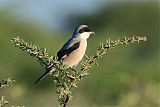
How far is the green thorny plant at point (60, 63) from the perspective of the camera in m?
3.41

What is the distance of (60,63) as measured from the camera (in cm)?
376

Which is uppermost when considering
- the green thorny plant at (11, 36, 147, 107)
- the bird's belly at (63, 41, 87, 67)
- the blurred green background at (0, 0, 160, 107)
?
the blurred green background at (0, 0, 160, 107)

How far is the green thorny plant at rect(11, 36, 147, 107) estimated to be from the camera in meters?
3.41

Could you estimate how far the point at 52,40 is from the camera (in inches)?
896

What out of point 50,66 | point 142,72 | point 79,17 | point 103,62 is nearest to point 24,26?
point 103,62

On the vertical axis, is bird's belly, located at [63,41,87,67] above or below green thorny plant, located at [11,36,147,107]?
above

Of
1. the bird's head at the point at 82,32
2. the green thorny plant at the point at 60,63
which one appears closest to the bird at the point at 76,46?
the bird's head at the point at 82,32

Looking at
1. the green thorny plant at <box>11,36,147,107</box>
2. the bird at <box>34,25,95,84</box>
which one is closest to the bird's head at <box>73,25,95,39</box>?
the bird at <box>34,25,95,84</box>

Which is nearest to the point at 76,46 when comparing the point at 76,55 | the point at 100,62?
the point at 76,55

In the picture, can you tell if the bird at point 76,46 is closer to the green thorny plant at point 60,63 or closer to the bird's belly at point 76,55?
the bird's belly at point 76,55

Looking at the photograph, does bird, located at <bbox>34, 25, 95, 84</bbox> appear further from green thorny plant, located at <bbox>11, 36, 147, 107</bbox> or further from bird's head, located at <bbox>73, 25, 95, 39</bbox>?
green thorny plant, located at <bbox>11, 36, 147, 107</bbox>

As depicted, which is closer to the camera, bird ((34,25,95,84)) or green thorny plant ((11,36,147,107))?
green thorny plant ((11,36,147,107))

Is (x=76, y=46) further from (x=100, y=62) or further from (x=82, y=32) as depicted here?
(x=100, y=62)

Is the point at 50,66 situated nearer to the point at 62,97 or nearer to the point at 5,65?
the point at 62,97
